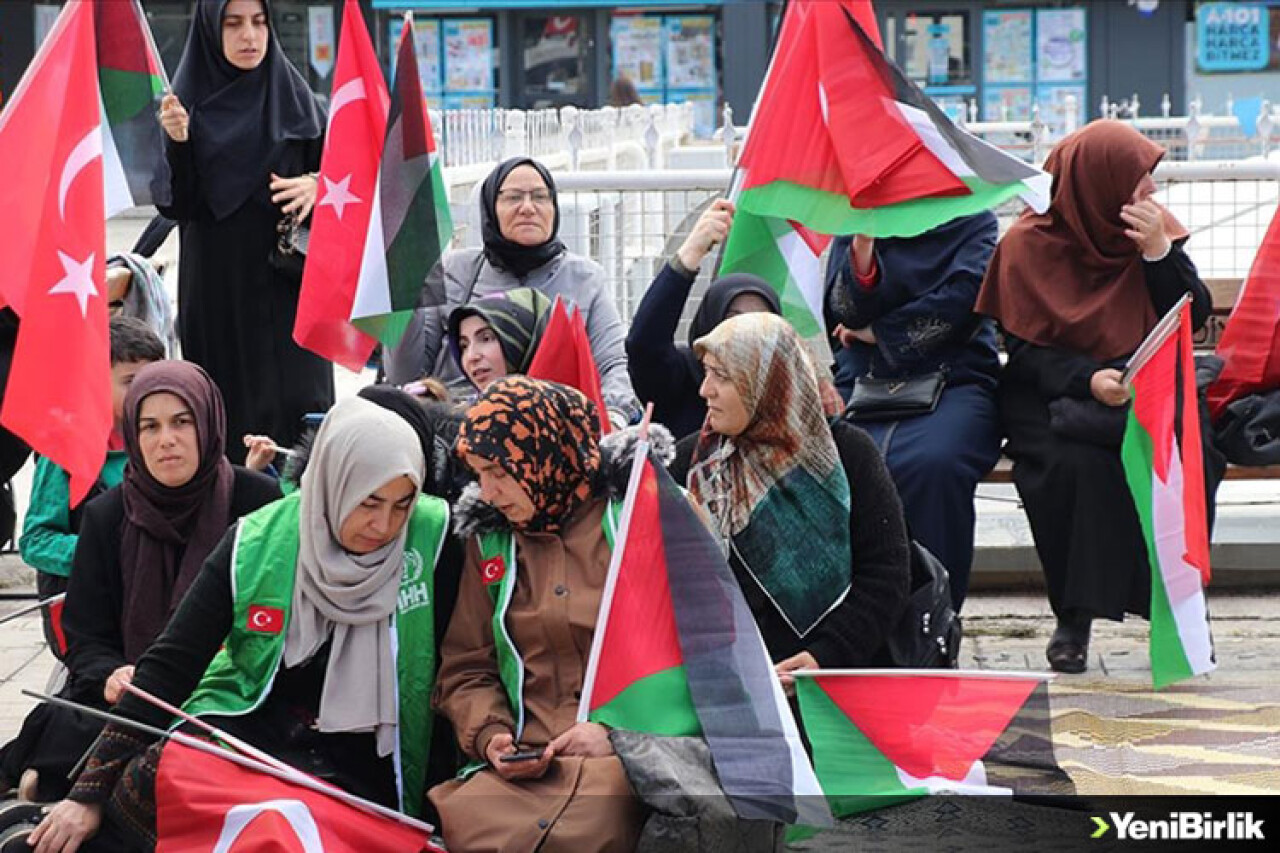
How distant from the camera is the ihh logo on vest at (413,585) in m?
4.91

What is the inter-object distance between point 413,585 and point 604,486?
1.57ft

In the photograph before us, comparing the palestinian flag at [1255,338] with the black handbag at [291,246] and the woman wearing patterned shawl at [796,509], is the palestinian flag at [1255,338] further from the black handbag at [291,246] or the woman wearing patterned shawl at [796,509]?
the black handbag at [291,246]

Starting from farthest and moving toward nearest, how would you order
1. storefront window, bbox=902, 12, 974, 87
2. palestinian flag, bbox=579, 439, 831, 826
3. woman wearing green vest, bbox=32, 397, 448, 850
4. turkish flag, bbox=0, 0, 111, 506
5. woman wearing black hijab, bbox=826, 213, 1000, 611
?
storefront window, bbox=902, 12, 974, 87 < woman wearing black hijab, bbox=826, 213, 1000, 611 < turkish flag, bbox=0, 0, 111, 506 < woman wearing green vest, bbox=32, 397, 448, 850 < palestinian flag, bbox=579, 439, 831, 826

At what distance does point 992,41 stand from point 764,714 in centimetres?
2421

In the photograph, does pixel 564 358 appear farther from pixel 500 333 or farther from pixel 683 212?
pixel 683 212

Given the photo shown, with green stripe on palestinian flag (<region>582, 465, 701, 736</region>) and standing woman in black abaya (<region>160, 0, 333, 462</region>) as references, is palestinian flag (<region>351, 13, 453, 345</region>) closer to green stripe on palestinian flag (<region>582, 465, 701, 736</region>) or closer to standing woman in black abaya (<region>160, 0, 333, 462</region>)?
standing woman in black abaya (<region>160, 0, 333, 462</region>)

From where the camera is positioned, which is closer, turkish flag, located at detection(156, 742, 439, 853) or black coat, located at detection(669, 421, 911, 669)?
turkish flag, located at detection(156, 742, 439, 853)

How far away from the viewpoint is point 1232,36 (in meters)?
28.5

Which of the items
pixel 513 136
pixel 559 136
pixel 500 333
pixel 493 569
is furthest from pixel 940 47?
pixel 493 569

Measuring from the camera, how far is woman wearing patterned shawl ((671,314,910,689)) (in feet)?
17.5

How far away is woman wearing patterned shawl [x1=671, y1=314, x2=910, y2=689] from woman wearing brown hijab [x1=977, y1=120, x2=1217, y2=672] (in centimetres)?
155

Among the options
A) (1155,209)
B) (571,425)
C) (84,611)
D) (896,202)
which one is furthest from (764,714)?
(1155,209)

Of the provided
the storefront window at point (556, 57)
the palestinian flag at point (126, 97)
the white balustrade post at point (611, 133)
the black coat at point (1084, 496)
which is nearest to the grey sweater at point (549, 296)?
the palestinian flag at point (126, 97)

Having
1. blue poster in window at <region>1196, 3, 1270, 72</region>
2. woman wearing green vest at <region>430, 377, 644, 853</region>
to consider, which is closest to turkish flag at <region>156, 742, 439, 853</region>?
woman wearing green vest at <region>430, 377, 644, 853</region>
